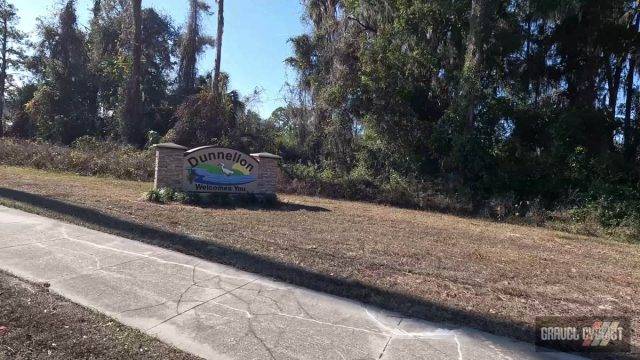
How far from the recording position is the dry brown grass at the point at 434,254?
5.42 meters

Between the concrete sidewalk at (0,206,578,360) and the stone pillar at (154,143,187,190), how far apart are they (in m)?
5.88

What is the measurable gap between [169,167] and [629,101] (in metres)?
19.7

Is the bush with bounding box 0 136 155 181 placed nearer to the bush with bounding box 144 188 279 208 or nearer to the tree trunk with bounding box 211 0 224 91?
the tree trunk with bounding box 211 0 224 91

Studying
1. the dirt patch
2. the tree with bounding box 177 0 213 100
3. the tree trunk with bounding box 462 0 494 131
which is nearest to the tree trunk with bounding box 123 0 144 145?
the tree with bounding box 177 0 213 100

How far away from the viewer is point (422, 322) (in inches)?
177

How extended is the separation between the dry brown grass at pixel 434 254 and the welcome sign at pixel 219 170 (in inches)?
54.5

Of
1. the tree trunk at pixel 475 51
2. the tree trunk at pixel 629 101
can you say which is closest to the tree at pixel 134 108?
the tree trunk at pixel 475 51

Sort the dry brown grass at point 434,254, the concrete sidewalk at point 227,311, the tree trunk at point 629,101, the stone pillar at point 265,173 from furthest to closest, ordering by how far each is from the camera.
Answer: the tree trunk at point 629,101
the stone pillar at point 265,173
the dry brown grass at point 434,254
the concrete sidewalk at point 227,311

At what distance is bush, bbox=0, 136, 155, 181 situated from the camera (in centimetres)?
1903

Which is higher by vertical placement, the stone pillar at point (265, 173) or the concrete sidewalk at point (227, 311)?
the stone pillar at point (265, 173)

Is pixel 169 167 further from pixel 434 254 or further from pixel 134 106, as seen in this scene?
pixel 134 106

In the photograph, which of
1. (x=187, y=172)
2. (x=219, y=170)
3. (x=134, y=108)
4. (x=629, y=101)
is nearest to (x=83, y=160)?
(x=134, y=108)

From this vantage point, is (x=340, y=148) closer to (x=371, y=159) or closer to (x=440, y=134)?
(x=371, y=159)

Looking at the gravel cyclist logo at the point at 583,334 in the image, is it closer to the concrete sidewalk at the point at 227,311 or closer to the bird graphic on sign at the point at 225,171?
the concrete sidewalk at the point at 227,311
